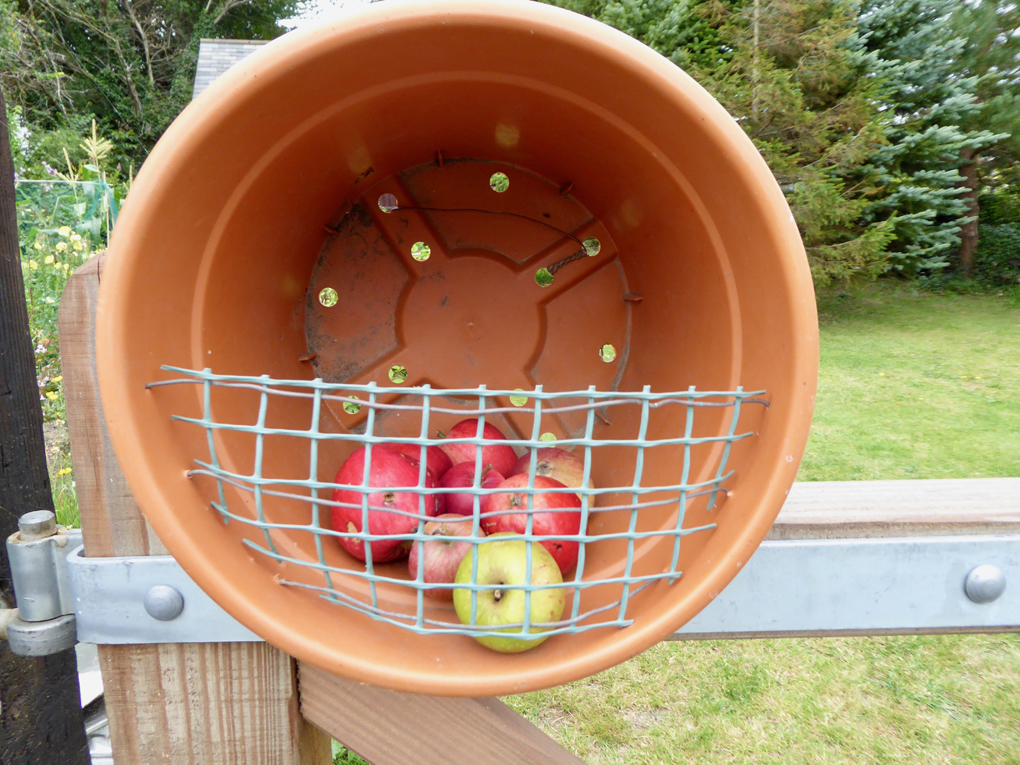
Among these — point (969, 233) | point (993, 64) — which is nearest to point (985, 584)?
point (993, 64)

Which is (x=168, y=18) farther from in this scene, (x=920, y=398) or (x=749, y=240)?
(x=749, y=240)

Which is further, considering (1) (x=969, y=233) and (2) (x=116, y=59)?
(2) (x=116, y=59)

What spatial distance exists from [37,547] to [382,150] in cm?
61

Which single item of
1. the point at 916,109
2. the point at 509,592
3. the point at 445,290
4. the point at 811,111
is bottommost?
the point at 509,592

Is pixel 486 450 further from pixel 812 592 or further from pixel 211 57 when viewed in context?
pixel 211 57

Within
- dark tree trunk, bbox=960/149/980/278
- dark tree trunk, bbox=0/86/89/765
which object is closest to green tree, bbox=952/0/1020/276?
dark tree trunk, bbox=960/149/980/278

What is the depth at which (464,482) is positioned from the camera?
0.92m

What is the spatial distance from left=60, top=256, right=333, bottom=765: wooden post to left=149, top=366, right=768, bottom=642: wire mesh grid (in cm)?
11

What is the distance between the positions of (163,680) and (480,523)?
400 mm

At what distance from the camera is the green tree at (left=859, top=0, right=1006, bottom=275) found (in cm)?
823

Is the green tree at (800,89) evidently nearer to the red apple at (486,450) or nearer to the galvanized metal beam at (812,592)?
the red apple at (486,450)

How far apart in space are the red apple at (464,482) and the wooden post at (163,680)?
11.5 inches

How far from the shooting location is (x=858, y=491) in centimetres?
75

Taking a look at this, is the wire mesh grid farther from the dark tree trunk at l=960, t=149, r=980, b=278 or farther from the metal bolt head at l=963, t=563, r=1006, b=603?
the dark tree trunk at l=960, t=149, r=980, b=278
